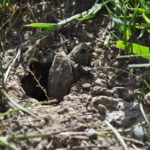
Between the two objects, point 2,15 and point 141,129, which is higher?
point 2,15

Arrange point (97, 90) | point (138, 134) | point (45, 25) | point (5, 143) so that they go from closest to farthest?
point (5, 143) → point (138, 134) → point (97, 90) → point (45, 25)

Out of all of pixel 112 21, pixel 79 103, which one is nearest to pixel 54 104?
pixel 79 103

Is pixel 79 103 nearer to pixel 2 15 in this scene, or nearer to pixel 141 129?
pixel 141 129

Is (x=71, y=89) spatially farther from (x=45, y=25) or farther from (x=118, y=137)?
(x=118, y=137)

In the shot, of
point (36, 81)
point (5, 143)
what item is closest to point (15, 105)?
point (5, 143)

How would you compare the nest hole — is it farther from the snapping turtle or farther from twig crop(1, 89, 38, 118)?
twig crop(1, 89, 38, 118)

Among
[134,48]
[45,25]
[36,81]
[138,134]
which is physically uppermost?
[45,25]

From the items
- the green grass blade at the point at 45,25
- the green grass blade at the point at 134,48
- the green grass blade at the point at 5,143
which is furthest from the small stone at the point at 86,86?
the green grass blade at the point at 5,143

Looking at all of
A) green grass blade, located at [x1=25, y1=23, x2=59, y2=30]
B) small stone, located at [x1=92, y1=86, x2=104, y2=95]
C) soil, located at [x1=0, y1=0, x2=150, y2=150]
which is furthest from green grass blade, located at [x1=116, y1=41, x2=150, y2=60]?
green grass blade, located at [x1=25, y1=23, x2=59, y2=30]
